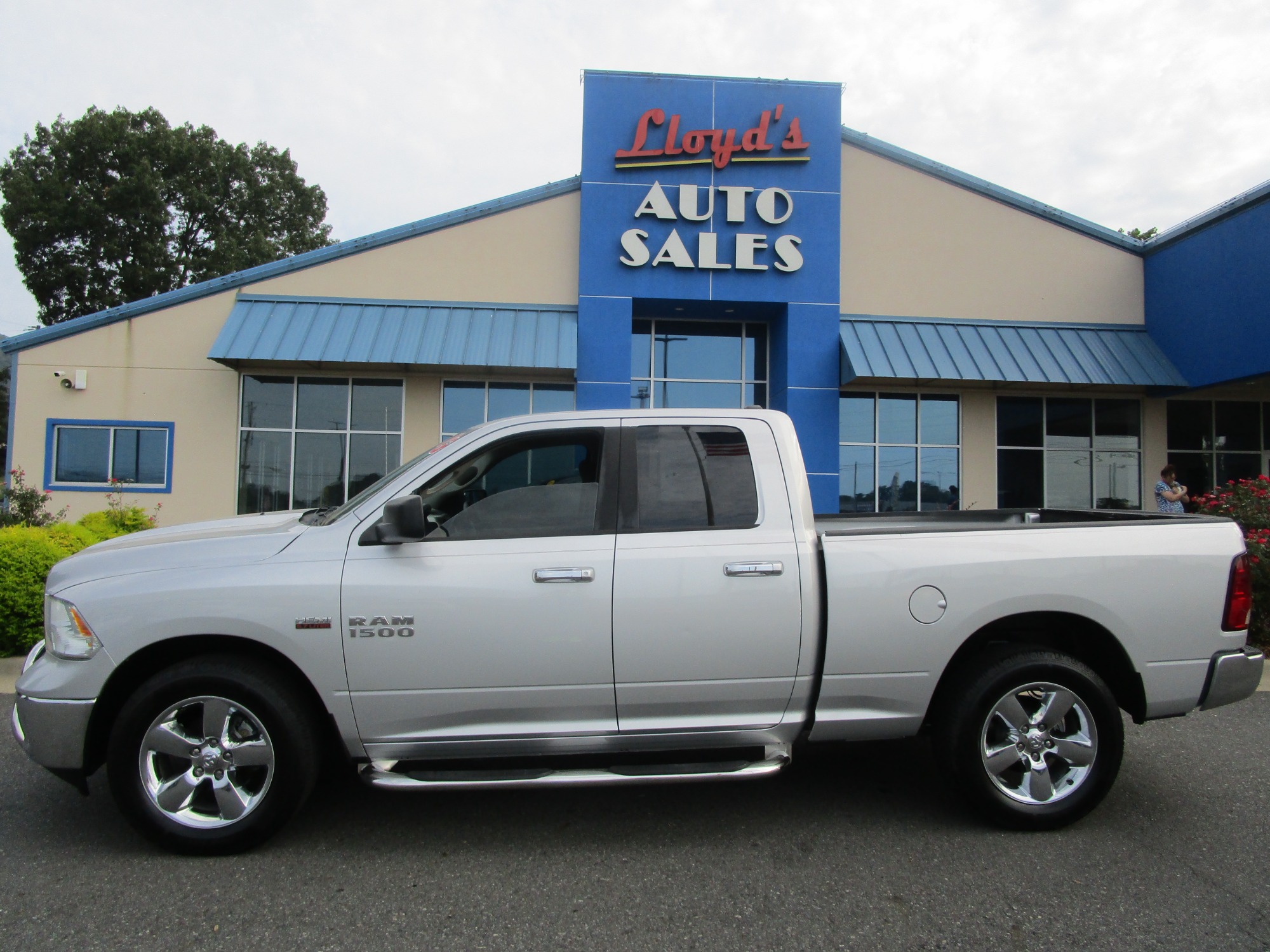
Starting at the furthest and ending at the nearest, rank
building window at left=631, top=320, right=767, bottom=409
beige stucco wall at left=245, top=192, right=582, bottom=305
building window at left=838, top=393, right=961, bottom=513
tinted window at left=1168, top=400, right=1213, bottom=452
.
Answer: tinted window at left=1168, top=400, right=1213, bottom=452 < building window at left=631, top=320, right=767, bottom=409 < building window at left=838, top=393, right=961, bottom=513 < beige stucco wall at left=245, top=192, right=582, bottom=305

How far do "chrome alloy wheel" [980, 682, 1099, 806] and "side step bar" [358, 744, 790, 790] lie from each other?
1.02m

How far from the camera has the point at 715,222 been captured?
572 inches

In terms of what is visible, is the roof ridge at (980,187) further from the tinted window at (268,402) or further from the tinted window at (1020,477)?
A: the tinted window at (268,402)

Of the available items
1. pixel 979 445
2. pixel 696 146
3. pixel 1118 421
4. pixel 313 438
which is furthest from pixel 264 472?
pixel 1118 421

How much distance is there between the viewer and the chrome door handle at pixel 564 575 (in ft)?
11.3

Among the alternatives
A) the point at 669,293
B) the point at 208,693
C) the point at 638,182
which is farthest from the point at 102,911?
the point at 638,182

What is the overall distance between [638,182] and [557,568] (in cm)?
1246

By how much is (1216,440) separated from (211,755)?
59.1ft

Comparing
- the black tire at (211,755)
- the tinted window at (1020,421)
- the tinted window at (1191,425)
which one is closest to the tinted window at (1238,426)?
the tinted window at (1191,425)

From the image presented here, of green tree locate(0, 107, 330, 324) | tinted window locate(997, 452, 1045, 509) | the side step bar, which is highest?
green tree locate(0, 107, 330, 324)

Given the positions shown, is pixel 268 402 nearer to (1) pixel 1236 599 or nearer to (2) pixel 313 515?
(2) pixel 313 515

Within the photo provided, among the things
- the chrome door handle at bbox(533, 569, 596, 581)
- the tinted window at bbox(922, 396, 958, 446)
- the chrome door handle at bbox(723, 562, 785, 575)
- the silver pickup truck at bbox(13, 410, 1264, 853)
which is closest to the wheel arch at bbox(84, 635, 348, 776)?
the silver pickup truck at bbox(13, 410, 1264, 853)

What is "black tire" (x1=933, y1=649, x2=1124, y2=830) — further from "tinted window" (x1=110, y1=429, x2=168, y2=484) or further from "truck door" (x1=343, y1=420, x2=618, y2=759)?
"tinted window" (x1=110, y1=429, x2=168, y2=484)

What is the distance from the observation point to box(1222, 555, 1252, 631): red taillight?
3.73 m
